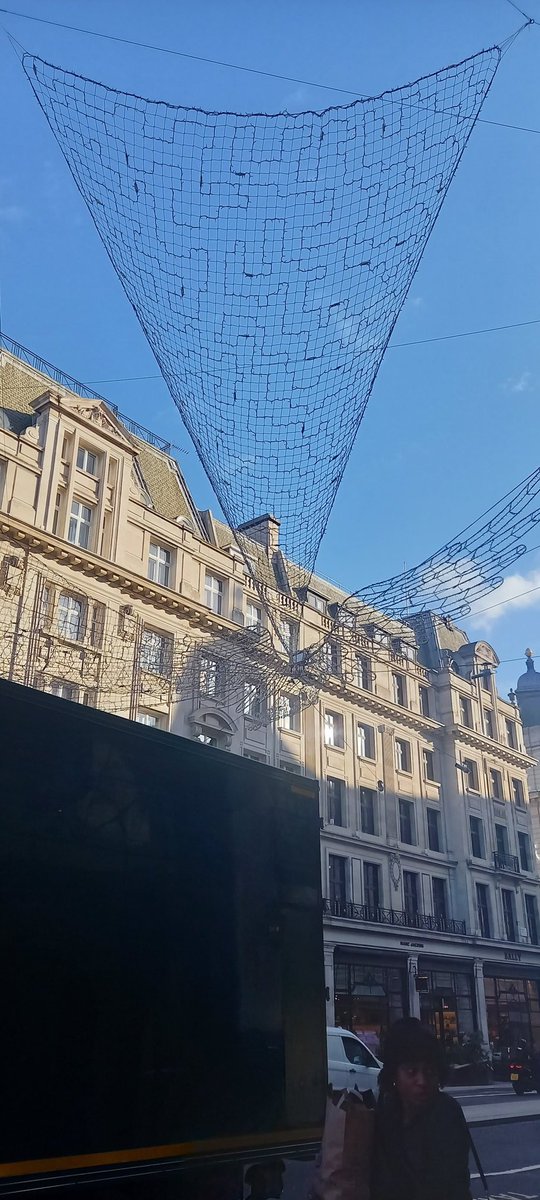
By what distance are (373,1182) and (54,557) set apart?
63.3ft

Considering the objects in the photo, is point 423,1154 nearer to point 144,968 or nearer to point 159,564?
point 144,968

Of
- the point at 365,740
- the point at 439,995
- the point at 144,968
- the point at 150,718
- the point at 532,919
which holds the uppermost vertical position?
the point at 365,740

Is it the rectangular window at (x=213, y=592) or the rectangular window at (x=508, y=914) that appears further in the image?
the rectangular window at (x=508, y=914)

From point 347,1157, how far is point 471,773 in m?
35.4

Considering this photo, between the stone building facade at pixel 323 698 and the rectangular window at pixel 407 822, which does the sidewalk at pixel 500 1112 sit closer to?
the stone building facade at pixel 323 698

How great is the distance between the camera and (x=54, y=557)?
22.3 meters

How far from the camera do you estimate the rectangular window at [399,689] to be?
3491 centimetres

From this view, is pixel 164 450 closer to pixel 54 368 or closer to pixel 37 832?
pixel 54 368

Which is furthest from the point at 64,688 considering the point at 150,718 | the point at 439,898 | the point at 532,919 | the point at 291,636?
the point at 532,919

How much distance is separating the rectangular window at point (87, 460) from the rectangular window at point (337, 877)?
15.4 m

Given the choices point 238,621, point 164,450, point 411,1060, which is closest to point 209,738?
point 238,621

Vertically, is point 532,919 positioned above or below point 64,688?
below

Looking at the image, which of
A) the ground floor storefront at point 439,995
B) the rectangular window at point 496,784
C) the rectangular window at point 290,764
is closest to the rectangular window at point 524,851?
the rectangular window at point 496,784

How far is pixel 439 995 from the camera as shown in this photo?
32.4 meters
